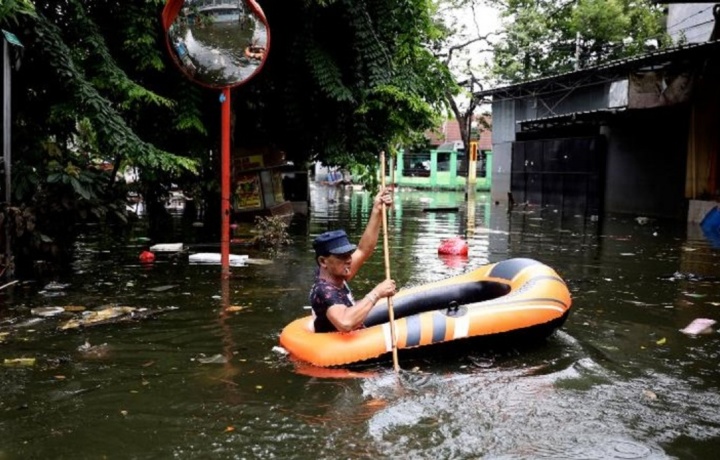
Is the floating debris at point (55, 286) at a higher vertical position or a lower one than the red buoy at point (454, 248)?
lower

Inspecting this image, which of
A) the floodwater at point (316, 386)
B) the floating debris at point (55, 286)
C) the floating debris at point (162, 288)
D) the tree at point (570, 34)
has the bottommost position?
the floodwater at point (316, 386)

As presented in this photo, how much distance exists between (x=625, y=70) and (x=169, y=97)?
11.4 meters

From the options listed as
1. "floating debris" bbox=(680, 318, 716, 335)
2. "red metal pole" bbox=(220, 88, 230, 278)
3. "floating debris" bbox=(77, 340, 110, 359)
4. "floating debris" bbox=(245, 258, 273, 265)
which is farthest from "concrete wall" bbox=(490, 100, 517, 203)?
"floating debris" bbox=(77, 340, 110, 359)

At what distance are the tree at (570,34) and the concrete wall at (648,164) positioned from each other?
3.82m

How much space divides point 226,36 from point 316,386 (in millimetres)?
5557

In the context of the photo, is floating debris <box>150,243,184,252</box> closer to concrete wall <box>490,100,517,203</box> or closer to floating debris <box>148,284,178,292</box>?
floating debris <box>148,284,178,292</box>

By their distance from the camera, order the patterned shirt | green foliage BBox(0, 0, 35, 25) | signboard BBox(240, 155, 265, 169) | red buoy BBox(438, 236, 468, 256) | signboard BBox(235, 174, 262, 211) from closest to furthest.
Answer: the patterned shirt
green foliage BBox(0, 0, 35, 25)
red buoy BBox(438, 236, 468, 256)
signboard BBox(240, 155, 265, 169)
signboard BBox(235, 174, 262, 211)

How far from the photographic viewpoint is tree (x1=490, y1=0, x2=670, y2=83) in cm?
2575

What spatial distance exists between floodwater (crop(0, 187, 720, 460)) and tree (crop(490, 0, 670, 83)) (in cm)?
1947

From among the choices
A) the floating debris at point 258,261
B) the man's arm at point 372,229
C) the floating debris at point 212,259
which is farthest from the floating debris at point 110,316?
the floating debris at point 258,261

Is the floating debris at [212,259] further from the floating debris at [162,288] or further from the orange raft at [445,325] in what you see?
the orange raft at [445,325]

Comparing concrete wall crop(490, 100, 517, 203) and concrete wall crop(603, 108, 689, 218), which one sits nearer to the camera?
concrete wall crop(603, 108, 689, 218)

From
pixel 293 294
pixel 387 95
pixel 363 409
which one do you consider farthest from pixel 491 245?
pixel 363 409

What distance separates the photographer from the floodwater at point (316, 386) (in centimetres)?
380
